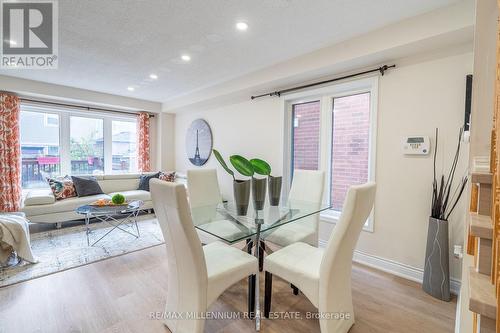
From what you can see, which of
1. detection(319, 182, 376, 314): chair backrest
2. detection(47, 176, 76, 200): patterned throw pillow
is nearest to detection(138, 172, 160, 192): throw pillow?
detection(47, 176, 76, 200): patterned throw pillow

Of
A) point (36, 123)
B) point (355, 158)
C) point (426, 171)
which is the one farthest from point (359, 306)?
point (36, 123)

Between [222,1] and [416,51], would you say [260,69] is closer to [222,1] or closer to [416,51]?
[222,1]

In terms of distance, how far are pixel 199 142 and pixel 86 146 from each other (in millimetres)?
2466

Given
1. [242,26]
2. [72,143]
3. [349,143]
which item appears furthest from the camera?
[72,143]

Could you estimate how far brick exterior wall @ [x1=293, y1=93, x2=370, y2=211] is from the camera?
9.12ft

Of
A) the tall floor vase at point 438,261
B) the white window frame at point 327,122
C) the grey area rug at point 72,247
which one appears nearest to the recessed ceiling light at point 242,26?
the white window frame at point 327,122

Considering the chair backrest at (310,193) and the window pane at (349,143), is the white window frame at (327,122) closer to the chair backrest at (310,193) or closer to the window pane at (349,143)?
the window pane at (349,143)

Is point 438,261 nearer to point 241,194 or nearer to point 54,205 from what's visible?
point 241,194

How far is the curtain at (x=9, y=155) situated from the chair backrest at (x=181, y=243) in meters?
4.02

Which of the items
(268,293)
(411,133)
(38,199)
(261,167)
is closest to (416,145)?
(411,133)

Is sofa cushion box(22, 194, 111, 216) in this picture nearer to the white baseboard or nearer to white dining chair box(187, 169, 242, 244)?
white dining chair box(187, 169, 242, 244)

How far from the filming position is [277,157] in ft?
11.4

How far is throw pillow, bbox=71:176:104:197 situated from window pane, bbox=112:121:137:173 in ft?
3.79

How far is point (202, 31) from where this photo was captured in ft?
7.43
